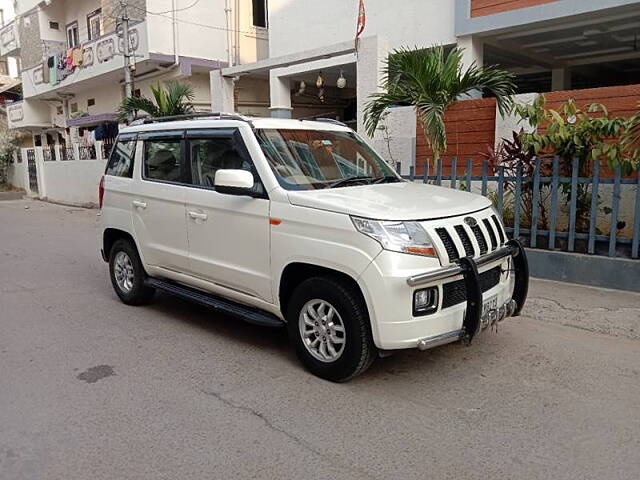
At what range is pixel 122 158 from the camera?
619 centimetres

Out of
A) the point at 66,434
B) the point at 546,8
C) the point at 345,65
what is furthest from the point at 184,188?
the point at 345,65

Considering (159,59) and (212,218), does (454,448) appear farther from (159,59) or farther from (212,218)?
(159,59)

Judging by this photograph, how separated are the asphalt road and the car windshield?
1495 mm

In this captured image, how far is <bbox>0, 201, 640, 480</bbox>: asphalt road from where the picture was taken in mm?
3105

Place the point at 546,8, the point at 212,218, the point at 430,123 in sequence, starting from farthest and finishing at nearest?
the point at 546,8
the point at 430,123
the point at 212,218

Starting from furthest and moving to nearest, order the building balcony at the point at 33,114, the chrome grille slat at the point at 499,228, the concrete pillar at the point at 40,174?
the building balcony at the point at 33,114
the concrete pillar at the point at 40,174
the chrome grille slat at the point at 499,228

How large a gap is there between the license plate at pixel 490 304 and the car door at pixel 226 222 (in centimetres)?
164

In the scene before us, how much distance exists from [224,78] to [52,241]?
596 centimetres

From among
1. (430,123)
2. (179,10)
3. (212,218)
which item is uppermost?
(179,10)

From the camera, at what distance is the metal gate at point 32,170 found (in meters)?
22.7

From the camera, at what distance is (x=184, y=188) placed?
5203 mm

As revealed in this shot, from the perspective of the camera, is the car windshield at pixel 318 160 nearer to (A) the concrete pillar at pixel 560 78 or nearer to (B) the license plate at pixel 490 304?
(B) the license plate at pixel 490 304

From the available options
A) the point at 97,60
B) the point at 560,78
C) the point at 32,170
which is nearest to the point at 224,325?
the point at 560,78

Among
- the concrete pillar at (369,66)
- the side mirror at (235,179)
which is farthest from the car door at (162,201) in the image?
the concrete pillar at (369,66)
